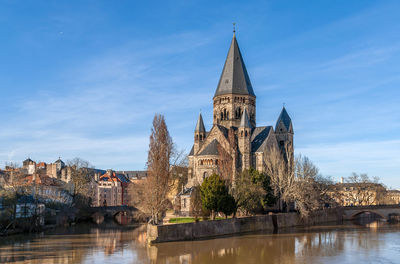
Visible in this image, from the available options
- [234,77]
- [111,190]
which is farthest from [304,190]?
[111,190]

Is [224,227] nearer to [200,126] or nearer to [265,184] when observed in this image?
[265,184]

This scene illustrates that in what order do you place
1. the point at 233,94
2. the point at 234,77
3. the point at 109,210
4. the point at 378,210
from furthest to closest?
the point at 109,210 < the point at 378,210 < the point at 234,77 < the point at 233,94

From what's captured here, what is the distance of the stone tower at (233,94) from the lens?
73.3 meters

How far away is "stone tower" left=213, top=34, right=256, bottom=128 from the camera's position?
73.3 meters

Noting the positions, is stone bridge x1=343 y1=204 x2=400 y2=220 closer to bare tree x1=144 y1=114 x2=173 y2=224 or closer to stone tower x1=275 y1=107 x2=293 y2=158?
stone tower x1=275 y1=107 x2=293 y2=158

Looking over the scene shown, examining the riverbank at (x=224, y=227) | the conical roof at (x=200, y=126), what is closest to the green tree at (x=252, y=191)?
the riverbank at (x=224, y=227)

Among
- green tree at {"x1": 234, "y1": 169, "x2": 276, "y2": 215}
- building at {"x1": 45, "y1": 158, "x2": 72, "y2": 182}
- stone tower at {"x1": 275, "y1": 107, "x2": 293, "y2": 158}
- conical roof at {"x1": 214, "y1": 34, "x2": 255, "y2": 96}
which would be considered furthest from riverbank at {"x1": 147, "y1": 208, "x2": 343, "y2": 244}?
building at {"x1": 45, "y1": 158, "x2": 72, "y2": 182}

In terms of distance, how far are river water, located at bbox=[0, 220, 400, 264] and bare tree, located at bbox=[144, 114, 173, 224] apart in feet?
13.7

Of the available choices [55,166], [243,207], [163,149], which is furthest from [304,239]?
[55,166]

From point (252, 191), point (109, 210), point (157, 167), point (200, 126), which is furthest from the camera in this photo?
point (109, 210)

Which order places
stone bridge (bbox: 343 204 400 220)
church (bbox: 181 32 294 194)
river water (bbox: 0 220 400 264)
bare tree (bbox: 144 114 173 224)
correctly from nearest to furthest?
river water (bbox: 0 220 400 264) < bare tree (bbox: 144 114 173 224) < church (bbox: 181 32 294 194) < stone bridge (bbox: 343 204 400 220)

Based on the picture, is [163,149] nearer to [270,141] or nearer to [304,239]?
[304,239]

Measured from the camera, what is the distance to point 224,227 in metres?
46.9

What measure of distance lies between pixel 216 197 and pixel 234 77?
103ft
